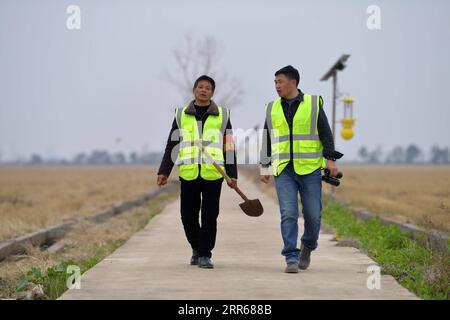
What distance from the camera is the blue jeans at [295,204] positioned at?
29.5ft

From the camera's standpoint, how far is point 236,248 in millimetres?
11984

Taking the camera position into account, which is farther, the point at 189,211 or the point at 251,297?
the point at 189,211

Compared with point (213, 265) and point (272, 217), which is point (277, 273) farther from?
point (272, 217)

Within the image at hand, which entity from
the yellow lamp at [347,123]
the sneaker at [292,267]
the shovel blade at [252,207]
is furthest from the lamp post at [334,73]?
the sneaker at [292,267]

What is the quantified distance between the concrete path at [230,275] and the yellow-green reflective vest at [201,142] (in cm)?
103

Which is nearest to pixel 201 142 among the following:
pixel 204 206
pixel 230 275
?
pixel 204 206

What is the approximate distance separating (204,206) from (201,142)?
69 cm

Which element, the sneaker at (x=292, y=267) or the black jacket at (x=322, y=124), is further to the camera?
the black jacket at (x=322, y=124)

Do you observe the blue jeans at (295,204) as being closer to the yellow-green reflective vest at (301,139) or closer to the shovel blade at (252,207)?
the yellow-green reflective vest at (301,139)

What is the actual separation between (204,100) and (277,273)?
200cm

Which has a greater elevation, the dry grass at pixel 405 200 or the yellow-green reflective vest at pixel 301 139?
the yellow-green reflective vest at pixel 301 139

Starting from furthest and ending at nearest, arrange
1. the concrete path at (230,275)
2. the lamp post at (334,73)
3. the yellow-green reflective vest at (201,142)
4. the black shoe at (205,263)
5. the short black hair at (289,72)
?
the lamp post at (334,73) < the yellow-green reflective vest at (201,142) < the black shoe at (205,263) < the short black hair at (289,72) < the concrete path at (230,275)

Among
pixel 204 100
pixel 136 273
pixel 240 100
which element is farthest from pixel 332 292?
pixel 240 100
